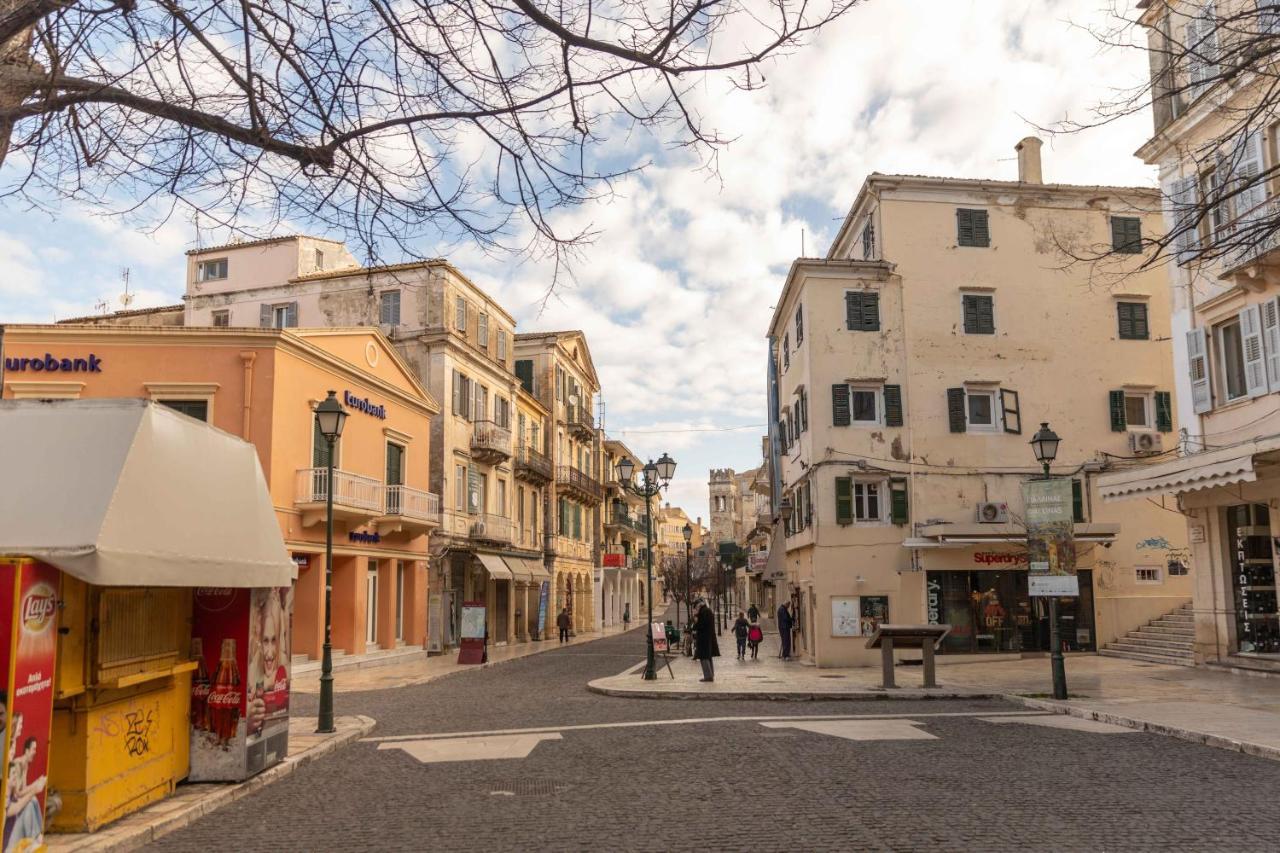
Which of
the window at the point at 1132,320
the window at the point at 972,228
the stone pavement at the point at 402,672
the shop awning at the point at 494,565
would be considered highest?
the window at the point at 972,228

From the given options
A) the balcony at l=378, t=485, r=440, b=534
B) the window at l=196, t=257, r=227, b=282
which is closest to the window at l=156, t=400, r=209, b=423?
the balcony at l=378, t=485, r=440, b=534

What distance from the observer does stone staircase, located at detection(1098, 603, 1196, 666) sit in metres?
22.9

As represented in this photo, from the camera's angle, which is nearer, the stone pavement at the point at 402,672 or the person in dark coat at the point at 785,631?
the stone pavement at the point at 402,672

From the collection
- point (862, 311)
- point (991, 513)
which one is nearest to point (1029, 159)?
point (862, 311)

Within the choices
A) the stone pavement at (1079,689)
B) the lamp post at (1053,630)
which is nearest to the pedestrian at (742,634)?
the stone pavement at (1079,689)

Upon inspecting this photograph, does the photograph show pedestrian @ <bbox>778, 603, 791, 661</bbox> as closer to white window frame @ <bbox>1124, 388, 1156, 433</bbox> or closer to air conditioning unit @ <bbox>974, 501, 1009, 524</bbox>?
air conditioning unit @ <bbox>974, 501, 1009, 524</bbox>

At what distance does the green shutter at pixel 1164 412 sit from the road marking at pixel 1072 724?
1647 cm

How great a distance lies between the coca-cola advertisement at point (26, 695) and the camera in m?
5.68

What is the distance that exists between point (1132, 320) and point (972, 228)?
5013 mm

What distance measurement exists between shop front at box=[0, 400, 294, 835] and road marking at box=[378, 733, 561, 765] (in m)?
1.99

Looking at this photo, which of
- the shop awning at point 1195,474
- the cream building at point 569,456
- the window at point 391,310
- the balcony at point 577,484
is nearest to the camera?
the shop awning at point 1195,474

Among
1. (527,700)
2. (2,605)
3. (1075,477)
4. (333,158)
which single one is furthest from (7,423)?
(1075,477)

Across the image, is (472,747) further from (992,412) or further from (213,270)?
(213,270)

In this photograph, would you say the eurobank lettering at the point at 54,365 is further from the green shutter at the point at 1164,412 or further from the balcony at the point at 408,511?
the green shutter at the point at 1164,412
